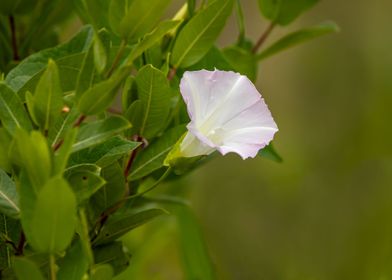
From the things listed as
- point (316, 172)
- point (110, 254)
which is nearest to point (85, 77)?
point (110, 254)

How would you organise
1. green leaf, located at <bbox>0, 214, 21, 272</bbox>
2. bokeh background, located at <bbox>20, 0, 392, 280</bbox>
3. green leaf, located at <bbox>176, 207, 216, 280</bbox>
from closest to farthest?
green leaf, located at <bbox>0, 214, 21, 272</bbox> < green leaf, located at <bbox>176, 207, 216, 280</bbox> < bokeh background, located at <bbox>20, 0, 392, 280</bbox>

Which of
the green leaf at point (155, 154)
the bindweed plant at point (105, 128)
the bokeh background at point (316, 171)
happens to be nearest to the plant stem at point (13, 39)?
the bindweed plant at point (105, 128)

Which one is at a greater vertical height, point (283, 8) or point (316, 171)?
point (283, 8)

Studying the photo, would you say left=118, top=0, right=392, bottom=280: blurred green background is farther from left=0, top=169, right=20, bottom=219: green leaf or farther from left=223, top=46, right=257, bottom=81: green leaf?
left=0, top=169, right=20, bottom=219: green leaf

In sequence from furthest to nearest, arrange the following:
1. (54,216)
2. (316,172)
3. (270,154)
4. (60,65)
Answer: (316,172)
(270,154)
(60,65)
(54,216)

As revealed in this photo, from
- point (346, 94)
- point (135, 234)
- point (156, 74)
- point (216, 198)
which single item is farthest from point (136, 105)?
point (346, 94)

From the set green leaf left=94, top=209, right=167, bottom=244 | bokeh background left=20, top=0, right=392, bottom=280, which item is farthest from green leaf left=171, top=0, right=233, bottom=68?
bokeh background left=20, top=0, right=392, bottom=280

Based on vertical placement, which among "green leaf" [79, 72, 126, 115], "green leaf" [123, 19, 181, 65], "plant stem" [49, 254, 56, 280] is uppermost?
"green leaf" [123, 19, 181, 65]

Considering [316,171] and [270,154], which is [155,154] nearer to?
[270,154]
